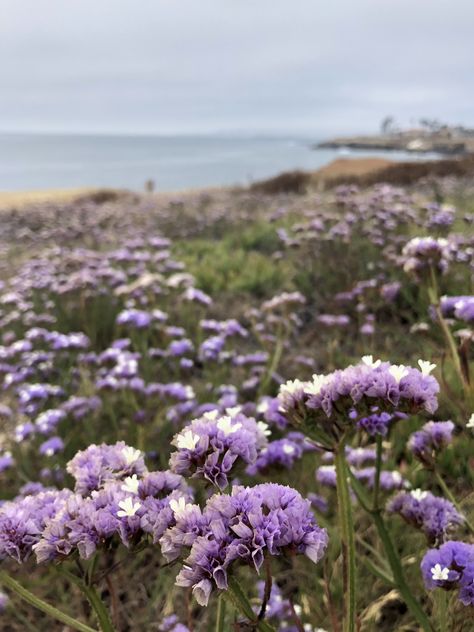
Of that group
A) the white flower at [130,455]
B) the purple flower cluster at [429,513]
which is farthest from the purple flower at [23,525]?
the purple flower cluster at [429,513]

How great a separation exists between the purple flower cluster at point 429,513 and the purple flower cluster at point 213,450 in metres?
0.72

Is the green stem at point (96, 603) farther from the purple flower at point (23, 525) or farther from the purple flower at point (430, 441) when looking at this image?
the purple flower at point (430, 441)

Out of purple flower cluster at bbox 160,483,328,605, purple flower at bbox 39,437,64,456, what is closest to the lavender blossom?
purple flower cluster at bbox 160,483,328,605

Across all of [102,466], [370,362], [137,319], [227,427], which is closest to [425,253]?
[370,362]

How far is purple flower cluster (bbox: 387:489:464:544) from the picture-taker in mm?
1661

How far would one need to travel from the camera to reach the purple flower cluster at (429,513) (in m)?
1.66

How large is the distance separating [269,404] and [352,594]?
42.8 inches

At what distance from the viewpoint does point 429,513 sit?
1694 mm

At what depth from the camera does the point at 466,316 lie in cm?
223

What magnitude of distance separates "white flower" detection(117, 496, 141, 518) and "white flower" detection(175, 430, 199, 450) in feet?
0.50

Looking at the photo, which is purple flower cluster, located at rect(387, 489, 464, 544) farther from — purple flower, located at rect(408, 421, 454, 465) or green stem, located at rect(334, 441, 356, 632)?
green stem, located at rect(334, 441, 356, 632)

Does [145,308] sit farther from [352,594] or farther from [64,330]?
[352,594]

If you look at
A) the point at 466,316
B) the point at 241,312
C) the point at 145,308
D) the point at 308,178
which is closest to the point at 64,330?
the point at 145,308

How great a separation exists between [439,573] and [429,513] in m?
0.34
